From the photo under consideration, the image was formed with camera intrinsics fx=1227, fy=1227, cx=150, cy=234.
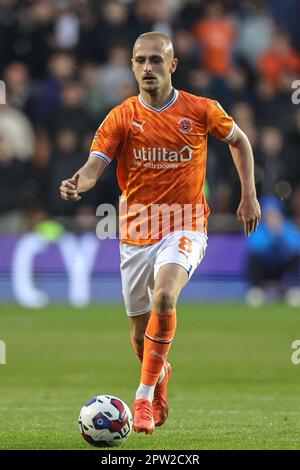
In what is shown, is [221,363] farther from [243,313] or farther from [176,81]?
[176,81]

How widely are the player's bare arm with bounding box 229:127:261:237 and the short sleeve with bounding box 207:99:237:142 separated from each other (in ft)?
0.15

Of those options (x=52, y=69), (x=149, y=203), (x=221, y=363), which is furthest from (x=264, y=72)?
(x=149, y=203)

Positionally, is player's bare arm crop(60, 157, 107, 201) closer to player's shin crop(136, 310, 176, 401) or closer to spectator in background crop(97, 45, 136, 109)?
player's shin crop(136, 310, 176, 401)

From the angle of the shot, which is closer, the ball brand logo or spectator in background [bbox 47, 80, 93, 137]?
the ball brand logo

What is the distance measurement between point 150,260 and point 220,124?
104cm

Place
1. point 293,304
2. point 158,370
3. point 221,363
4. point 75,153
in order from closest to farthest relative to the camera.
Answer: point 158,370, point 221,363, point 75,153, point 293,304

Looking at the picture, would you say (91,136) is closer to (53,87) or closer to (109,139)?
(53,87)

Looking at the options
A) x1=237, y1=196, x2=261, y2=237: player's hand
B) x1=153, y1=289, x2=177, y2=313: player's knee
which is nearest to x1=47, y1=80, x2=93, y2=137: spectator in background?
x1=237, y1=196, x2=261, y2=237: player's hand

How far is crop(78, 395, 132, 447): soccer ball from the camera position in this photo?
728 centimetres

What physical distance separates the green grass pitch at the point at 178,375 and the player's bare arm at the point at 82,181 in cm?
150

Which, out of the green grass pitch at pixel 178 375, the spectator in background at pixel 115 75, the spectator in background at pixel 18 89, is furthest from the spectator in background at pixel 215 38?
the green grass pitch at pixel 178 375

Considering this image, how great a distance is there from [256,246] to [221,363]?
6.15m

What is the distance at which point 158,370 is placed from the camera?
26.0ft

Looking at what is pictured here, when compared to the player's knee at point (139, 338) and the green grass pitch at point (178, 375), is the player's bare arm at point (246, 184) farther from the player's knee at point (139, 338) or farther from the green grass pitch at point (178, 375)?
the green grass pitch at point (178, 375)
